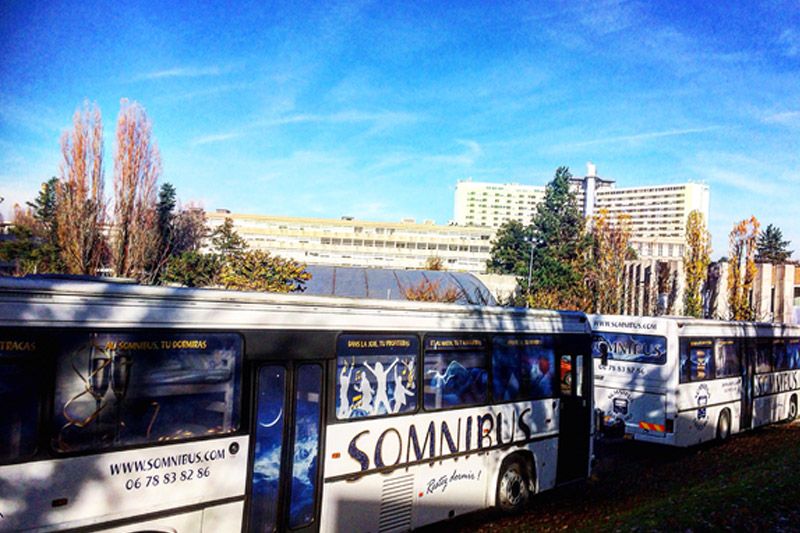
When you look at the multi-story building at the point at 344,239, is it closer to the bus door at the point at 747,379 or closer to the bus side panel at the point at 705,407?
the bus door at the point at 747,379

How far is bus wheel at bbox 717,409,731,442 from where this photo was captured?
18347 millimetres

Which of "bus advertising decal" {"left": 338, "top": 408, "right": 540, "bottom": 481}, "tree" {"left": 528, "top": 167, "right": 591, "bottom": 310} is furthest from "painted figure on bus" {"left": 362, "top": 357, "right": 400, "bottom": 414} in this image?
"tree" {"left": 528, "top": 167, "right": 591, "bottom": 310}

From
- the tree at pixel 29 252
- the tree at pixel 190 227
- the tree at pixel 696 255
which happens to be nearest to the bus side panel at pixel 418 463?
the tree at pixel 29 252

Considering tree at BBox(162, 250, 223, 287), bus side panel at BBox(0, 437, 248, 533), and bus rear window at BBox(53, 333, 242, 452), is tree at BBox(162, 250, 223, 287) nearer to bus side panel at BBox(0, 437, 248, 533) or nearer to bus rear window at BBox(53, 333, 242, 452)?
bus rear window at BBox(53, 333, 242, 452)

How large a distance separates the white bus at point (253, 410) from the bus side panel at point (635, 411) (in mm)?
6632

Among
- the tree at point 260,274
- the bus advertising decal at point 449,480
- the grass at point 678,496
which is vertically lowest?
the grass at point 678,496

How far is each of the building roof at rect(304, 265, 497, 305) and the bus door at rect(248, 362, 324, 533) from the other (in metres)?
28.1

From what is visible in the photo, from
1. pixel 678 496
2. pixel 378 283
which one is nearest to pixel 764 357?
pixel 678 496

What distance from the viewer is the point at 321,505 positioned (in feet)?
25.5

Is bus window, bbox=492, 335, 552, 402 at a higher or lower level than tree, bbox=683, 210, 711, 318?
lower

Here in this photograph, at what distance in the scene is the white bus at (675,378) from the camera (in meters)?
16.5

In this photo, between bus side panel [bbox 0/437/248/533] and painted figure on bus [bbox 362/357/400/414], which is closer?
bus side panel [bbox 0/437/248/533]

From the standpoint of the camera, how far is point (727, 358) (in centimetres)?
1852

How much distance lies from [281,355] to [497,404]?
14.0 feet
